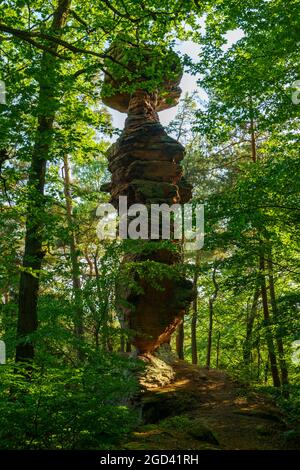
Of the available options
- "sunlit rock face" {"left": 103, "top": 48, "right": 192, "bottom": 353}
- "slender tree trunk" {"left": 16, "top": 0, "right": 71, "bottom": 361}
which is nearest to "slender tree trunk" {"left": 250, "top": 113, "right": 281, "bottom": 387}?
"sunlit rock face" {"left": 103, "top": 48, "right": 192, "bottom": 353}

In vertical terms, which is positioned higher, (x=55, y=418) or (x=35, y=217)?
(x=35, y=217)

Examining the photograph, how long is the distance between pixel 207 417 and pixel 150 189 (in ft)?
32.8

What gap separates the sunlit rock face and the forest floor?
240cm

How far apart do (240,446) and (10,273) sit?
7.16 m

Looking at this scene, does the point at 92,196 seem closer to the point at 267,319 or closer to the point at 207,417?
the point at 267,319

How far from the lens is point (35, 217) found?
31.1 feet

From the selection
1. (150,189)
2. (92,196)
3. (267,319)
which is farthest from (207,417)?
(150,189)

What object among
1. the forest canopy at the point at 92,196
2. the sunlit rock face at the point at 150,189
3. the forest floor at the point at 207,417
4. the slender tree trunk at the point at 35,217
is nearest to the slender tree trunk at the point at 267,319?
the forest canopy at the point at 92,196

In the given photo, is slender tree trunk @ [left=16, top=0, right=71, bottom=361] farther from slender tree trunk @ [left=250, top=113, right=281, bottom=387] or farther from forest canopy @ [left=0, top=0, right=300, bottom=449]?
slender tree trunk @ [left=250, top=113, right=281, bottom=387]

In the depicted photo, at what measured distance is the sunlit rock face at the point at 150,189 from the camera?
17.4m

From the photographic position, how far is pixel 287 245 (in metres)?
14.3

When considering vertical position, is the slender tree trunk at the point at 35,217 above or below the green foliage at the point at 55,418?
above

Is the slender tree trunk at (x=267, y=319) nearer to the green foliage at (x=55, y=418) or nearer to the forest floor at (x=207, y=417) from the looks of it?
the forest floor at (x=207, y=417)

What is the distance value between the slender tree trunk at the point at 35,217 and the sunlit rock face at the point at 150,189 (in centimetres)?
715
